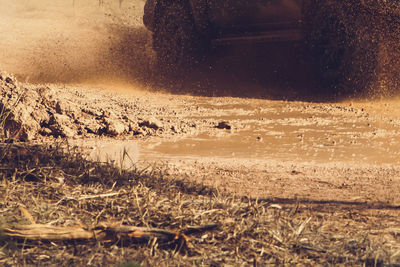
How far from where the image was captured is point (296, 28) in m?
7.73

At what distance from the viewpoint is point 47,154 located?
301 centimetres

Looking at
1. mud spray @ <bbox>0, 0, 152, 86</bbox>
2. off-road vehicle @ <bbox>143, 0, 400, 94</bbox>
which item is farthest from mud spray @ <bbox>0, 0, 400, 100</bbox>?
off-road vehicle @ <bbox>143, 0, 400, 94</bbox>

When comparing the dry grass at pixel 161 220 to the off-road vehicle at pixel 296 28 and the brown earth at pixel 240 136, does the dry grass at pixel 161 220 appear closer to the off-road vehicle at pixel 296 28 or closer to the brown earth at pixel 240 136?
the brown earth at pixel 240 136

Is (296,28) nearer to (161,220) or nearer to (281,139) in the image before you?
(281,139)

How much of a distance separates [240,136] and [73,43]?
7.90m

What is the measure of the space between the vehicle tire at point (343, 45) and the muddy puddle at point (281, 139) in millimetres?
982

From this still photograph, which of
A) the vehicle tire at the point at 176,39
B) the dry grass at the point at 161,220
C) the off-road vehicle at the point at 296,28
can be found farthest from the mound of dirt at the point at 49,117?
the vehicle tire at the point at 176,39

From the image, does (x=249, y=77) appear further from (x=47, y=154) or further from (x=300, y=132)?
(x=47, y=154)

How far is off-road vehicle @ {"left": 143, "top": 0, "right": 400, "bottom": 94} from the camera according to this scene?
7250 millimetres

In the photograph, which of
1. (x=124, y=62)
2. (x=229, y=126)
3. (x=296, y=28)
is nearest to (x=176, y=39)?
(x=124, y=62)

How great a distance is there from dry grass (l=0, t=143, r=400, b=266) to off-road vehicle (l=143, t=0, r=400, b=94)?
15.4 ft

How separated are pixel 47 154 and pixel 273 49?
257 inches

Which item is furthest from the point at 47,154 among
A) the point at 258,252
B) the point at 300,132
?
the point at 300,132

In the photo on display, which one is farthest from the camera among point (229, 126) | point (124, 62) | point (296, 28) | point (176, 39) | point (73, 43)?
point (73, 43)
